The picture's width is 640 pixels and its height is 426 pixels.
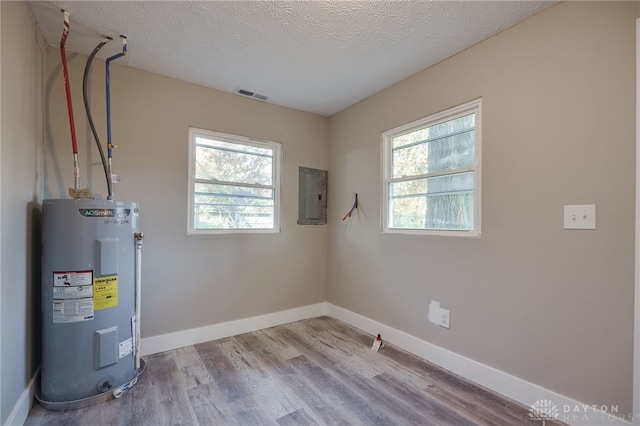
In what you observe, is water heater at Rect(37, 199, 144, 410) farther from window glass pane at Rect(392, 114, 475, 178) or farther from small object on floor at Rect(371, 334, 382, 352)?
window glass pane at Rect(392, 114, 475, 178)

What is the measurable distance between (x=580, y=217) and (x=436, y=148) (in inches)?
44.0

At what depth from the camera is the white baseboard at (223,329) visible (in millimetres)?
2477

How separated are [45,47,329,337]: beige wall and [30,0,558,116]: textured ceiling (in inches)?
9.2

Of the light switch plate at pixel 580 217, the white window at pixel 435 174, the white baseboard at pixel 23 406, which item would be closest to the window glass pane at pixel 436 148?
the white window at pixel 435 174

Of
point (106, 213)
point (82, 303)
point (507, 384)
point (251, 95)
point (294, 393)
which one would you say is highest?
point (251, 95)

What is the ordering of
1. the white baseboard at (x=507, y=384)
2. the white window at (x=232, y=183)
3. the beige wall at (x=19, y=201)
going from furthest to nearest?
the white window at (x=232, y=183)
the white baseboard at (x=507, y=384)
the beige wall at (x=19, y=201)

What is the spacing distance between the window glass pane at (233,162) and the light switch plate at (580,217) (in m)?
2.57

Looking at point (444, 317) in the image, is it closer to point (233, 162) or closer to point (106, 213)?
point (233, 162)

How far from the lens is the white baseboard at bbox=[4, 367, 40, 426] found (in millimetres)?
1489

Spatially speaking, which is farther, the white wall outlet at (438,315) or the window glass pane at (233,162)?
the window glass pane at (233,162)

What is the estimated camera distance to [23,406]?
5.29ft

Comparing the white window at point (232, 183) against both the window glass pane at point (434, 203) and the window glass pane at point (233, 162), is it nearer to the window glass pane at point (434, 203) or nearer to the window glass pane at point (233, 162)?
the window glass pane at point (233, 162)

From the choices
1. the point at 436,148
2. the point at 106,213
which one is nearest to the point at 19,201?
the point at 106,213

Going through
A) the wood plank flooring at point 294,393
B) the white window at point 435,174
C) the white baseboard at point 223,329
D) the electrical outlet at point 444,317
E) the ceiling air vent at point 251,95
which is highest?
the ceiling air vent at point 251,95
